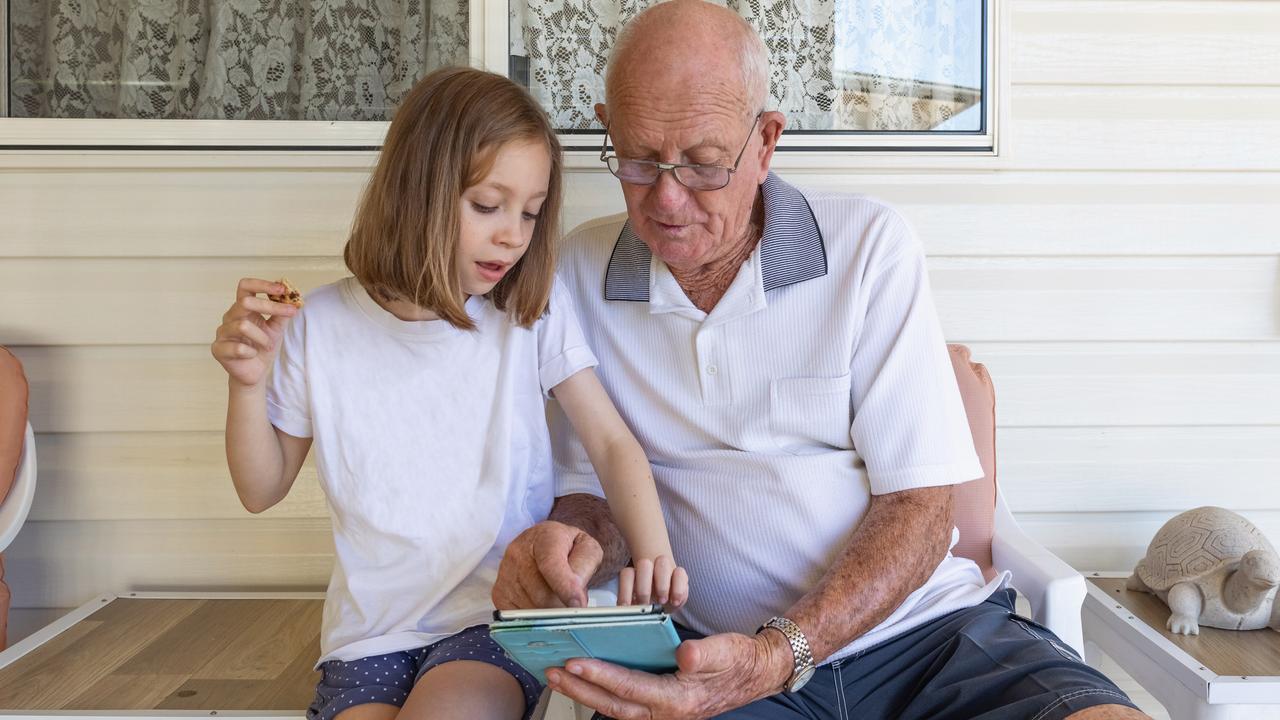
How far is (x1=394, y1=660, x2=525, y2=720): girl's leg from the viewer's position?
1540mm

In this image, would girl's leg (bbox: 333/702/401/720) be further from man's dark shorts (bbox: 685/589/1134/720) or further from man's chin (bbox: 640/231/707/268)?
man's chin (bbox: 640/231/707/268)

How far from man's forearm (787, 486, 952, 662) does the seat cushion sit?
1.65 meters

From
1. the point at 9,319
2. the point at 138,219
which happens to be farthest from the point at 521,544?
the point at 9,319

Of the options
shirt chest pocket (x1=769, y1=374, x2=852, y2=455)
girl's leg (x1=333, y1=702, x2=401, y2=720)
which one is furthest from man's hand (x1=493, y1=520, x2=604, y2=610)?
shirt chest pocket (x1=769, y1=374, x2=852, y2=455)

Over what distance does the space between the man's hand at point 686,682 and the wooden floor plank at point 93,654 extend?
3.28ft

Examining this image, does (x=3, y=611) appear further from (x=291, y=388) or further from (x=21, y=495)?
(x=291, y=388)

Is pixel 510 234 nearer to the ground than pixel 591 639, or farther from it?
farther from it

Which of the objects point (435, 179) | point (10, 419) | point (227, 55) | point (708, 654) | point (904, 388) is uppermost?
point (227, 55)

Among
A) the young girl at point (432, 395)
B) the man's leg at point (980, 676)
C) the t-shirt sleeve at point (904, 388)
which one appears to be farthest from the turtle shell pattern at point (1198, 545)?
the young girl at point (432, 395)

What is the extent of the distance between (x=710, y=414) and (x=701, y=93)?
1.85 feet

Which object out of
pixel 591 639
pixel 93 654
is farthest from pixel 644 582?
pixel 93 654

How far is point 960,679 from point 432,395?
982 mm

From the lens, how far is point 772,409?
190 centimetres

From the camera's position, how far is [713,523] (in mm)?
1910
